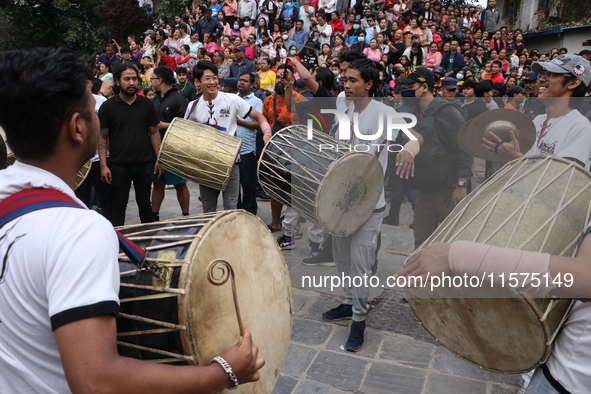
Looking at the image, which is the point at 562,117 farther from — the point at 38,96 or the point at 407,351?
the point at 38,96

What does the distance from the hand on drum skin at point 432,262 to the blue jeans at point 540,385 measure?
1.91ft

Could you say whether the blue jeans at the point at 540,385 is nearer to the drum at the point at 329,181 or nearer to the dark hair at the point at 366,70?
the drum at the point at 329,181

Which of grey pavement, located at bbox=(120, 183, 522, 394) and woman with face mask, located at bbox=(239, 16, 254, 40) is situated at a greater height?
woman with face mask, located at bbox=(239, 16, 254, 40)

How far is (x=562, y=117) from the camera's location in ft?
8.27

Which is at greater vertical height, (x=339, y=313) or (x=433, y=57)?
(x=433, y=57)

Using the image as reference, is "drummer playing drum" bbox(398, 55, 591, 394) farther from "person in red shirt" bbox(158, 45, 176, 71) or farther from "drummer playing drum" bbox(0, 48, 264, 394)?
"person in red shirt" bbox(158, 45, 176, 71)

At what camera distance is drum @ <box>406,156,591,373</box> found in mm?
1455

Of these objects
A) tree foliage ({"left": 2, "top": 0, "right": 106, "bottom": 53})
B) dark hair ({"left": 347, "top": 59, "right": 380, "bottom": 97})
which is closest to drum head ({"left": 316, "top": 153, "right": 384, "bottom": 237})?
dark hair ({"left": 347, "top": 59, "right": 380, "bottom": 97})

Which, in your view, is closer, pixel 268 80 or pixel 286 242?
pixel 286 242

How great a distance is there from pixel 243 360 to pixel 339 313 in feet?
7.83

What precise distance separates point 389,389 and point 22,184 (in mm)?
2391

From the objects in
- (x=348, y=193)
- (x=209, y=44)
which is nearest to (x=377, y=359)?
(x=348, y=193)

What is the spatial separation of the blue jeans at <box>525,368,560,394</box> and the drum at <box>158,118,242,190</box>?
10.6ft

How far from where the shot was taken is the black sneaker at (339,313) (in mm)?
3484
